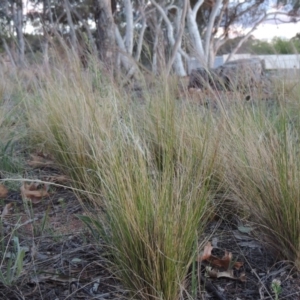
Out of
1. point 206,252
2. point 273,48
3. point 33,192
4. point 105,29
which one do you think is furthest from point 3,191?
point 105,29

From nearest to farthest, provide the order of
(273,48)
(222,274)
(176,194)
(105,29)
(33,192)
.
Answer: (176,194) < (222,274) < (33,192) < (273,48) < (105,29)

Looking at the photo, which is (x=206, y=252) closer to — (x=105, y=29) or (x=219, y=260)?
(x=219, y=260)

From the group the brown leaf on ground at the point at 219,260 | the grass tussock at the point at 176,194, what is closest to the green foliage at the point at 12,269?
the grass tussock at the point at 176,194

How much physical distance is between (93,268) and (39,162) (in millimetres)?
1186

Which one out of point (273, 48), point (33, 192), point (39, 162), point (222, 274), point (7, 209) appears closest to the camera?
point (222, 274)

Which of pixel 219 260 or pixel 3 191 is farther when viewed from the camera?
pixel 3 191

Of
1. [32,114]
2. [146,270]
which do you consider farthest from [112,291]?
[32,114]

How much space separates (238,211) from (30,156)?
152 cm

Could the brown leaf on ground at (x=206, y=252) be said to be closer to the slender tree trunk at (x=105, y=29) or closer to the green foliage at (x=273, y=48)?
the green foliage at (x=273, y=48)

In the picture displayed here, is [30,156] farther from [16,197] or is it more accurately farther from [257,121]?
[257,121]

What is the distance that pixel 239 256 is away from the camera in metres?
1.68

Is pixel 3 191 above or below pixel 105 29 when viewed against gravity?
below

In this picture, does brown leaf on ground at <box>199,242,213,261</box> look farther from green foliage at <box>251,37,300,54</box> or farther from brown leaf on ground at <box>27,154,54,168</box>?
green foliage at <box>251,37,300,54</box>

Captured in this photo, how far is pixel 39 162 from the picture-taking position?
2.66m
